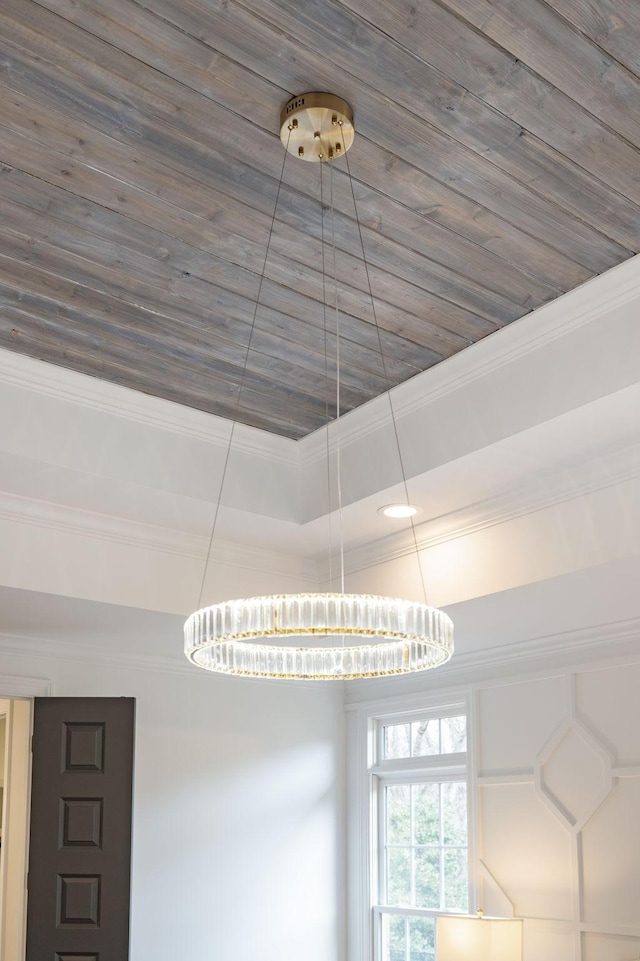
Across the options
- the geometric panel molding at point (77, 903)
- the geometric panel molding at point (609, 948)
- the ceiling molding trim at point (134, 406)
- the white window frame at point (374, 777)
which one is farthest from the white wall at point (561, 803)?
the geometric panel molding at point (77, 903)

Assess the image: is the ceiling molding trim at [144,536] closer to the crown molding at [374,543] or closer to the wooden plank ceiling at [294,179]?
the crown molding at [374,543]

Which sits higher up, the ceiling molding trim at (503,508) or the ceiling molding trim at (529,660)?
the ceiling molding trim at (503,508)

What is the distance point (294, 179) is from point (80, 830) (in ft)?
10.6

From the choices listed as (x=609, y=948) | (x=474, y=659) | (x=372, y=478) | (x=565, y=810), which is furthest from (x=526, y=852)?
(x=372, y=478)

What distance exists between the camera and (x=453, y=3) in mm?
2010

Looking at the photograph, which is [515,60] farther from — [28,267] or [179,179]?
[28,267]

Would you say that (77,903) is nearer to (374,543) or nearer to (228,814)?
(228,814)

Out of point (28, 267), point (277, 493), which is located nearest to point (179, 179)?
point (28, 267)

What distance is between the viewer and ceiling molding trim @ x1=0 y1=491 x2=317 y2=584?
146 inches

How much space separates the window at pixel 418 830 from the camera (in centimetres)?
493

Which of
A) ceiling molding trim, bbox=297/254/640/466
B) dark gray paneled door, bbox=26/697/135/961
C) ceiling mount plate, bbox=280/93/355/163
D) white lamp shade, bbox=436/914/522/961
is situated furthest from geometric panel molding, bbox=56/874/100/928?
ceiling mount plate, bbox=280/93/355/163

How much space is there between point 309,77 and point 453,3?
367mm

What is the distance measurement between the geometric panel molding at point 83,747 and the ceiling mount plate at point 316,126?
10.1 feet

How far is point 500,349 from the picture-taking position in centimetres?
326
